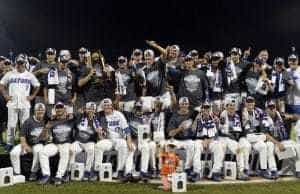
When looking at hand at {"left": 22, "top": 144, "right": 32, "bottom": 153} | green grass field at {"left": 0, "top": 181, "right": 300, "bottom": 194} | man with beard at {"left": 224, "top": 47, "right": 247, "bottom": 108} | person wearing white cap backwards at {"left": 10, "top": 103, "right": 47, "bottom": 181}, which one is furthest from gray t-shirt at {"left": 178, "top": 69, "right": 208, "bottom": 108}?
hand at {"left": 22, "top": 144, "right": 32, "bottom": 153}

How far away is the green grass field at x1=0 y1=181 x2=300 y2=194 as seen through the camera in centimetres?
990

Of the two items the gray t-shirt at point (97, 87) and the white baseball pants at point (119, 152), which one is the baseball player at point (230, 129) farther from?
the gray t-shirt at point (97, 87)

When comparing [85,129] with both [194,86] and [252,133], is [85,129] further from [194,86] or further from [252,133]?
[252,133]

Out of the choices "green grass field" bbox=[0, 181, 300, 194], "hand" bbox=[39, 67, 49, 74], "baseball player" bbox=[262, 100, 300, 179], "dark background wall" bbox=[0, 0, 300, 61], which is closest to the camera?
"green grass field" bbox=[0, 181, 300, 194]

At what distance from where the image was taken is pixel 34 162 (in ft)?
Answer: 35.1

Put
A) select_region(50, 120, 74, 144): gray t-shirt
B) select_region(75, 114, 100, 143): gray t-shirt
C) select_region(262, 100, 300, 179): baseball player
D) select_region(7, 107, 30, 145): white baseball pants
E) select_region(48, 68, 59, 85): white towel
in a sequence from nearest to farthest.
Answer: select_region(50, 120, 74, 144): gray t-shirt < select_region(75, 114, 100, 143): gray t-shirt < select_region(262, 100, 300, 179): baseball player < select_region(48, 68, 59, 85): white towel < select_region(7, 107, 30, 145): white baseball pants

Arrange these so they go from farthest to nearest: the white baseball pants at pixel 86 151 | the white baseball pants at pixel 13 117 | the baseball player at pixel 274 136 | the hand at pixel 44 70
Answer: the white baseball pants at pixel 13 117 → the hand at pixel 44 70 → the baseball player at pixel 274 136 → the white baseball pants at pixel 86 151

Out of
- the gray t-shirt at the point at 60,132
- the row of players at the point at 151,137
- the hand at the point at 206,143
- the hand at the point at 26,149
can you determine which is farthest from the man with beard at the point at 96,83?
the hand at the point at 206,143

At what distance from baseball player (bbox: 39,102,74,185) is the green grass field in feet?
0.89

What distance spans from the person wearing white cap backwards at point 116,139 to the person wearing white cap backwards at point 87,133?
0.13 m

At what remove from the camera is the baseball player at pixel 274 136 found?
1128 cm

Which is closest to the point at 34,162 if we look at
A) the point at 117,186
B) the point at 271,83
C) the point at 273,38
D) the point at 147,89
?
the point at 117,186

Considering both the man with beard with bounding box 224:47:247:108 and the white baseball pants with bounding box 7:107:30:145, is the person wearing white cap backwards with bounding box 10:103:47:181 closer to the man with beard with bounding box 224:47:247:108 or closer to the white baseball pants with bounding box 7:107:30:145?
the white baseball pants with bounding box 7:107:30:145

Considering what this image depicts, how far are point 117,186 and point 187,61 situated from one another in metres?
3.07
